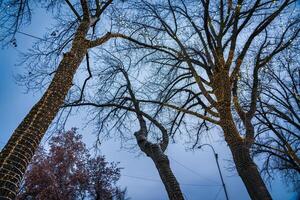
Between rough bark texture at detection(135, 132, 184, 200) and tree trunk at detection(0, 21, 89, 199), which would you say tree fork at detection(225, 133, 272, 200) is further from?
tree trunk at detection(0, 21, 89, 199)

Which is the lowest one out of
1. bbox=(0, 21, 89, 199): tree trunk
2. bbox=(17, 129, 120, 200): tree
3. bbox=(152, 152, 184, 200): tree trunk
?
bbox=(0, 21, 89, 199): tree trunk

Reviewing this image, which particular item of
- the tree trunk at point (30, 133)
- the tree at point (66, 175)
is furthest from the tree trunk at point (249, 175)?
the tree at point (66, 175)

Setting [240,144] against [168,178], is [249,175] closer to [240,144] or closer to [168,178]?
[240,144]

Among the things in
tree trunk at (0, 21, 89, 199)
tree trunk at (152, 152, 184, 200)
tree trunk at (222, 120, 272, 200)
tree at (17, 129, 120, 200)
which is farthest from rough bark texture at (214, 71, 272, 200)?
tree at (17, 129, 120, 200)

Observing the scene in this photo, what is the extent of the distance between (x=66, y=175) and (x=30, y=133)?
17416 millimetres

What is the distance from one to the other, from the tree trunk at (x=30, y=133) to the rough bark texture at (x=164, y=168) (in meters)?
4.24

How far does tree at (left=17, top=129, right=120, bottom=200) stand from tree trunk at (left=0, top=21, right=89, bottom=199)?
1528 centimetres

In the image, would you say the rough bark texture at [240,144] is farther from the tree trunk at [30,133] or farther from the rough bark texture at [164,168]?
the tree trunk at [30,133]

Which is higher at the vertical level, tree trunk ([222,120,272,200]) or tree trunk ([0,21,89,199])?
tree trunk ([222,120,272,200])

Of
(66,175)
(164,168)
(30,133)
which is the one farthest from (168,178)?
A: (66,175)

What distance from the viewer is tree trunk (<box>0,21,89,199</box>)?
7.62ft

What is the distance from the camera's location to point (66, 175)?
18.9 m

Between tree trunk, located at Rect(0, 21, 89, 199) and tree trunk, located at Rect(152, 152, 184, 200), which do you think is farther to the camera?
tree trunk, located at Rect(152, 152, 184, 200)

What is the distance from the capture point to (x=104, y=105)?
9.44m
